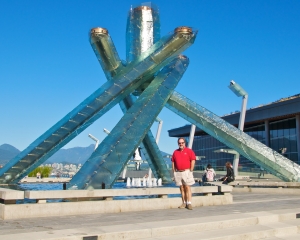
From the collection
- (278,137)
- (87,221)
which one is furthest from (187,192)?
(278,137)

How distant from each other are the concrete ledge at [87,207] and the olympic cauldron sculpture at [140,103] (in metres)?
4.09

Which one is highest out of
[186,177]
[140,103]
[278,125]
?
[278,125]

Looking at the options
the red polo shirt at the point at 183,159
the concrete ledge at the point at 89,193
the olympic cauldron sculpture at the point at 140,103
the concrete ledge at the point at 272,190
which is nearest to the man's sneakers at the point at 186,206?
the concrete ledge at the point at 89,193

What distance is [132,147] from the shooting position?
544 inches

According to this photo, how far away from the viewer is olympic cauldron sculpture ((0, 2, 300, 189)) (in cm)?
1533

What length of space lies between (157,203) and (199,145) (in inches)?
2029

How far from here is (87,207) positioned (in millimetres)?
8648

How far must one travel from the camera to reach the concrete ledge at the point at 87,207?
7871 mm

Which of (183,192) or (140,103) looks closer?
(183,192)

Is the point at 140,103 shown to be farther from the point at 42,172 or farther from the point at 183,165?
the point at 42,172

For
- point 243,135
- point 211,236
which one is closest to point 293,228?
point 211,236

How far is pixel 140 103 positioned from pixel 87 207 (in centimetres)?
765

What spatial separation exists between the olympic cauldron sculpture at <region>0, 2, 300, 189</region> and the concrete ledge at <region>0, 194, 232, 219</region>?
13.4 feet

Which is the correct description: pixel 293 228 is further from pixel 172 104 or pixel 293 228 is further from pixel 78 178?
pixel 172 104
